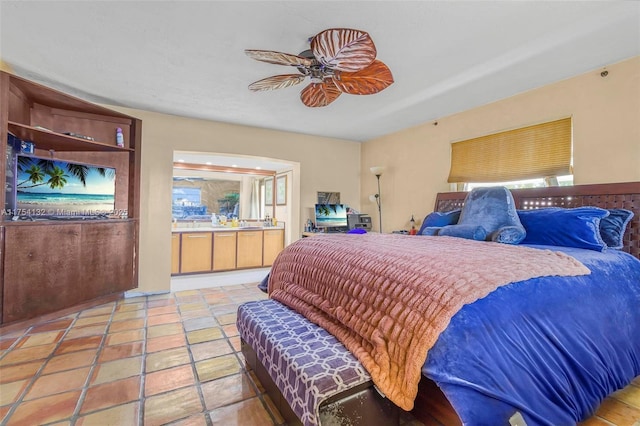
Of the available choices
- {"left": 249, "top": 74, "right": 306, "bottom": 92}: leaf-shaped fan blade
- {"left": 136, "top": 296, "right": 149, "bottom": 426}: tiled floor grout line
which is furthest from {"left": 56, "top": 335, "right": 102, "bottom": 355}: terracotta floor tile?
{"left": 249, "top": 74, "right": 306, "bottom": 92}: leaf-shaped fan blade

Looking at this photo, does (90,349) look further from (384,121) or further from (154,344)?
(384,121)

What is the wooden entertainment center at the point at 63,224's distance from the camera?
248 centimetres

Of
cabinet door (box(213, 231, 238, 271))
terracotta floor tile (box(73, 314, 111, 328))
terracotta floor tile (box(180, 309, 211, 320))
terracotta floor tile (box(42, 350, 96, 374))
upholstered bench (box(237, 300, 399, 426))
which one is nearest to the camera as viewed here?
upholstered bench (box(237, 300, 399, 426))

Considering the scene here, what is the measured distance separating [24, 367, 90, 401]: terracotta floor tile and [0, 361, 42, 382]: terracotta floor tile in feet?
0.44

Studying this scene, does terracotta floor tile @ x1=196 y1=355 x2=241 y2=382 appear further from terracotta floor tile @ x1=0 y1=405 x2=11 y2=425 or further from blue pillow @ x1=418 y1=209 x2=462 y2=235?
blue pillow @ x1=418 y1=209 x2=462 y2=235

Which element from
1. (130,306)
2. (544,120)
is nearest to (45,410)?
(130,306)

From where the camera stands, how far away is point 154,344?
2270 mm

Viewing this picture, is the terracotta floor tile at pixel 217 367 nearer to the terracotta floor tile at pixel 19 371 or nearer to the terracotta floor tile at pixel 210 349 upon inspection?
the terracotta floor tile at pixel 210 349

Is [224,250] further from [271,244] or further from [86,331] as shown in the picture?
[86,331]

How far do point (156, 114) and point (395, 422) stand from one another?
4214mm

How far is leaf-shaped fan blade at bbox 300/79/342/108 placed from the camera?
8.02ft

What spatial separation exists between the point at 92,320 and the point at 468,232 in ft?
12.1

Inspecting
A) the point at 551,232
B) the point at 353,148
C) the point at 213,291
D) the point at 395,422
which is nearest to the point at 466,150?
the point at 551,232

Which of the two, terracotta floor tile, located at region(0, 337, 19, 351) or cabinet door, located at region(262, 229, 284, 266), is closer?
terracotta floor tile, located at region(0, 337, 19, 351)
